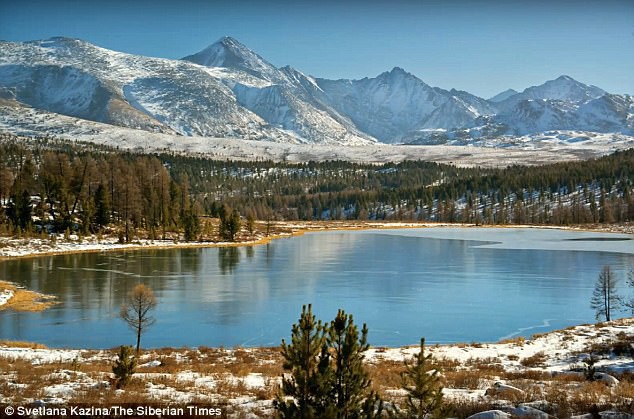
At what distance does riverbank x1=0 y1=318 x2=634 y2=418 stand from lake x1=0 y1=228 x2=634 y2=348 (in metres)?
6.63

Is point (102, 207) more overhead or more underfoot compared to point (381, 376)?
more overhead

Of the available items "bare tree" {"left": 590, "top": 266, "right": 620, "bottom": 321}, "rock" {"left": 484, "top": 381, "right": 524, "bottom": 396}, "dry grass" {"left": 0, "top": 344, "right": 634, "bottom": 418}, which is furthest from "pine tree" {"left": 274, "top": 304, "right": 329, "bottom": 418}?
"bare tree" {"left": 590, "top": 266, "right": 620, "bottom": 321}

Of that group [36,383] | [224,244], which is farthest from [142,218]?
[36,383]

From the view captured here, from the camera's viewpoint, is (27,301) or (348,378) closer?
(348,378)

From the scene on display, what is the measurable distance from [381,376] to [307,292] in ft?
103

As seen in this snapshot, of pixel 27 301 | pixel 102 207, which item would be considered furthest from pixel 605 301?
pixel 102 207

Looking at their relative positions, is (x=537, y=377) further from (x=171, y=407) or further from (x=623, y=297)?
(x=623, y=297)

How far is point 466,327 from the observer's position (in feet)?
132

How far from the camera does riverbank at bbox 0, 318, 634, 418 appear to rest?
1584 cm

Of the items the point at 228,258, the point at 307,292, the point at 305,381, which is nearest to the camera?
the point at 305,381

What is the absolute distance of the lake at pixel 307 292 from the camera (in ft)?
124

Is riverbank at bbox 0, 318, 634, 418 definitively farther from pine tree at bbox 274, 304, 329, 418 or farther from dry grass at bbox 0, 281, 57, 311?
dry grass at bbox 0, 281, 57, 311

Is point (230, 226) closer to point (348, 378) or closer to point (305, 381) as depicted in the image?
point (305, 381)

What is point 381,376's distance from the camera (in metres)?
21.9
